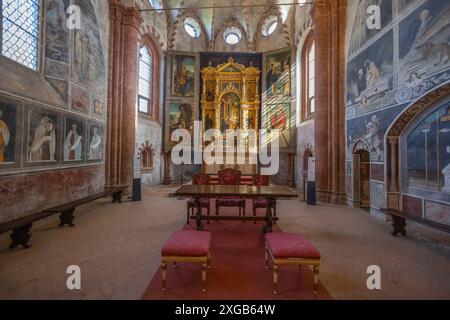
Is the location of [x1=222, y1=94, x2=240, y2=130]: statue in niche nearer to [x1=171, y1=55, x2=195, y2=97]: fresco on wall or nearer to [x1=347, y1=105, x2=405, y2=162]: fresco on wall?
[x1=171, y1=55, x2=195, y2=97]: fresco on wall

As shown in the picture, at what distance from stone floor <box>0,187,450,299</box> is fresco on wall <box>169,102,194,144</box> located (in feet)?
29.4

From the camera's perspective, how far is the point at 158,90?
575 inches

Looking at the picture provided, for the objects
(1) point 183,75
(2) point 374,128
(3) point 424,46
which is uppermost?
(1) point 183,75

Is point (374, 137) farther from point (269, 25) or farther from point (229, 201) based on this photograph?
point (269, 25)

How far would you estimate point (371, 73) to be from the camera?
7.32m

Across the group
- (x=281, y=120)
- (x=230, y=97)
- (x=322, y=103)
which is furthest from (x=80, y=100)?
(x=281, y=120)

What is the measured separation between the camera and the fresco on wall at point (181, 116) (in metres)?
15.1

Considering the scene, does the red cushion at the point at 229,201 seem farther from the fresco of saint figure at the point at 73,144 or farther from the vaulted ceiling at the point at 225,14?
the vaulted ceiling at the point at 225,14

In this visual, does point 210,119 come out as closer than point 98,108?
No

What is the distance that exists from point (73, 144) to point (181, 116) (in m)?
8.42

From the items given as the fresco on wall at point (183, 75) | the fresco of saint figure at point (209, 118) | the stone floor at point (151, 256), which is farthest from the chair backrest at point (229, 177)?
the fresco on wall at point (183, 75)

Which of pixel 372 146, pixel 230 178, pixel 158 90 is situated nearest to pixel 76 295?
pixel 230 178

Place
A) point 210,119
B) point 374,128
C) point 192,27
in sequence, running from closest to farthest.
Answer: point 374,128
point 210,119
point 192,27

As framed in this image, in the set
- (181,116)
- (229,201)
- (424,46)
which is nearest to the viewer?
(424,46)
